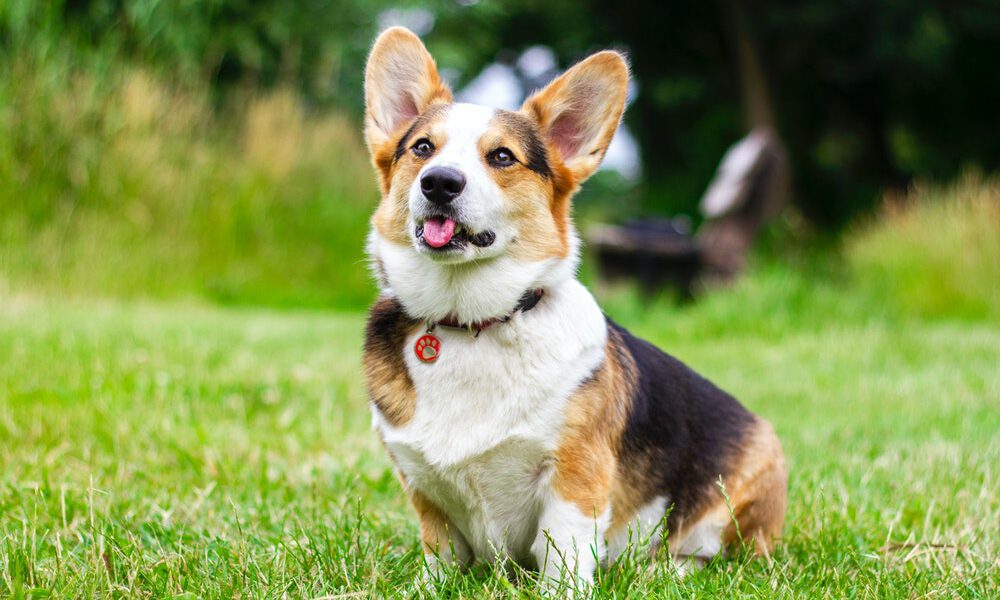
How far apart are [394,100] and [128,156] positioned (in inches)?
235

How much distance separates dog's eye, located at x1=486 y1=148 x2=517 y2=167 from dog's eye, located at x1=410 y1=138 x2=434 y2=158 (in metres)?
0.18

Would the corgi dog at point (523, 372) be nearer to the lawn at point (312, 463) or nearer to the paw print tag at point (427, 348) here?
the paw print tag at point (427, 348)

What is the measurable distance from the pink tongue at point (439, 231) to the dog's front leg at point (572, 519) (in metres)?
0.66

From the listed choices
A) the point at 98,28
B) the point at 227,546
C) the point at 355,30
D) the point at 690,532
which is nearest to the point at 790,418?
the point at 690,532

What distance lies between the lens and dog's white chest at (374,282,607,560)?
2.42 meters

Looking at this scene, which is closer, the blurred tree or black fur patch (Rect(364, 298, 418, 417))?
black fur patch (Rect(364, 298, 418, 417))

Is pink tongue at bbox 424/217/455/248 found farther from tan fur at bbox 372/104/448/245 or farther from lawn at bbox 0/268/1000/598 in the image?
lawn at bbox 0/268/1000/598

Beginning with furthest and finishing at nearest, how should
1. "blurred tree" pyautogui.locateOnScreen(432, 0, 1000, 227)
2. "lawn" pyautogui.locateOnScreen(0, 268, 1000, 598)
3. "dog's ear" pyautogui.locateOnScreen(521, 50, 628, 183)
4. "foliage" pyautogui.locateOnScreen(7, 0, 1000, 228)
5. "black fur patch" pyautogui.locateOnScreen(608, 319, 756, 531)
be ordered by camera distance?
1. "blurred tree" pyautogui.locateOnScreen(432, 0, 1000, 227)
2. "foliage" pyautogui.locateOnScreen(7, 0, 1000, 228)
3. "dog's ear" pyautogui.locateOnScreen(521, 50, 628, 183)
4. "black fur patch" pyautogui.locateOnScreen(608, 319, 756, 531)
5. "lawn" pyautogui.locateOnScreen(0, 268, 1000, 598)

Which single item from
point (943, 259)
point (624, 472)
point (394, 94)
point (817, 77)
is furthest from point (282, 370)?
point (817, 77)

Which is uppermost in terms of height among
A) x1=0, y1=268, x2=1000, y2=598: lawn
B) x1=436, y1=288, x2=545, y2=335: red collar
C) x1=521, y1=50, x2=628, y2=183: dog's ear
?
x1=521, y1=50, x2=628, y2=183: dog's ear

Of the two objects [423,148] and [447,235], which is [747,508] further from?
[423,148]

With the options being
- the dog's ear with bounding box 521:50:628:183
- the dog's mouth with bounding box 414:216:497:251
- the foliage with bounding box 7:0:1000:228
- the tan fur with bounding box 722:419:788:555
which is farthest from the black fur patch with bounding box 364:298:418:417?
the foliage with bounding box 7:0:1000:228

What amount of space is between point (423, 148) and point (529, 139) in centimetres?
32

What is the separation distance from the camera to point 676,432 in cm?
283
